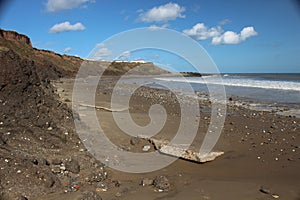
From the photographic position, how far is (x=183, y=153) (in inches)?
208

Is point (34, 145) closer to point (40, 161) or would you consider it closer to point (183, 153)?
point (40, 161)

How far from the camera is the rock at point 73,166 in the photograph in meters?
4.23

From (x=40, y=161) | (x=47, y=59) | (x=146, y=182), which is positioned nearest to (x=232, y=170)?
(x=146, y=182)

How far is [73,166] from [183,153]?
7.24 feet

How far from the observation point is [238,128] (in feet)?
26.9

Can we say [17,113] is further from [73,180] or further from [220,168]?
[220,168]

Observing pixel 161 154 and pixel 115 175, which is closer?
pixel 115 175

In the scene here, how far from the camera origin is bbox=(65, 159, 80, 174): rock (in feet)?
13.9

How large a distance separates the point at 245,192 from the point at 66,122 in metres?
4.31

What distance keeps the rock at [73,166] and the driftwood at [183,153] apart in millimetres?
1912

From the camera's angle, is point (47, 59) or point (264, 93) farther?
point (47, 59)

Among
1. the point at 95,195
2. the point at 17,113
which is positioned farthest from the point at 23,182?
the point at 17,113

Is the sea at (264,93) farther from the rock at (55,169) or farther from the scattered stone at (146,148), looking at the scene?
the rock at (55,169)

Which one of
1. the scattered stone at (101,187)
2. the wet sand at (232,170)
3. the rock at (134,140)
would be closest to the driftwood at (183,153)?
the wet sand at (232,170)
